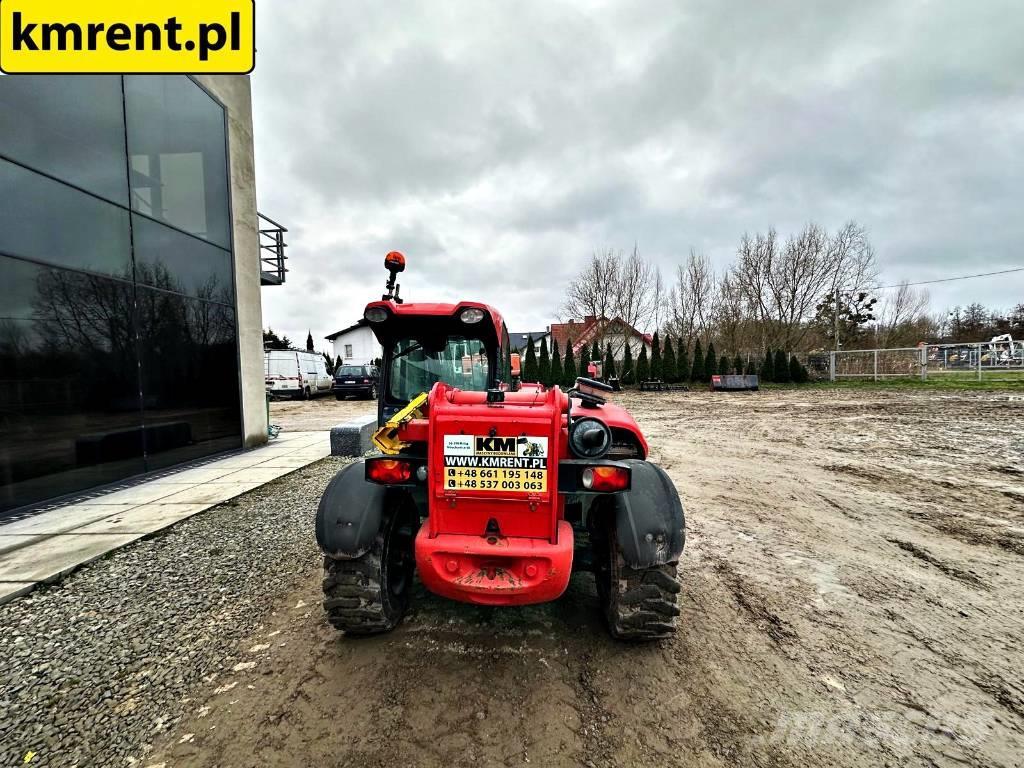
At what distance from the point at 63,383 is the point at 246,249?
15.7ft

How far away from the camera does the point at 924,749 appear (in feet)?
6.34

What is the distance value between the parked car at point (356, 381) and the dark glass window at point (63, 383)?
1501 centimetres

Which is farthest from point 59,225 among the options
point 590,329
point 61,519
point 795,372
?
point 795,372

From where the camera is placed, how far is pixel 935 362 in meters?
25.8

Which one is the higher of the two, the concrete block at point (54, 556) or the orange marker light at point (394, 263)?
the orange marker light at point (394, 263)

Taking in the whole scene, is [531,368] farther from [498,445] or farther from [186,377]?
[498,445]

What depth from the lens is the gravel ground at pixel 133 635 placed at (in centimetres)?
209

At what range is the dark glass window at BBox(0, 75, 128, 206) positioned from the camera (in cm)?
546

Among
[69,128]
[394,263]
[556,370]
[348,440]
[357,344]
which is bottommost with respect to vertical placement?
[348,440]

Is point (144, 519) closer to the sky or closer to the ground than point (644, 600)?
closer to the ground

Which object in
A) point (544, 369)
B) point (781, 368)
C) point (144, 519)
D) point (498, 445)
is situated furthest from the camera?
point (544, 369)

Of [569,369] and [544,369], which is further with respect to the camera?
[544,369]

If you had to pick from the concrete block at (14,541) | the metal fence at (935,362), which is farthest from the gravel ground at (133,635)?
the metal fence at (935,362)

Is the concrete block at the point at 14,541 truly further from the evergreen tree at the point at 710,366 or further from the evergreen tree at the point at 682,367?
the evergreen tree at the point at 710,366
